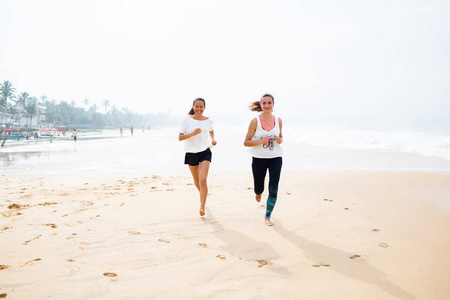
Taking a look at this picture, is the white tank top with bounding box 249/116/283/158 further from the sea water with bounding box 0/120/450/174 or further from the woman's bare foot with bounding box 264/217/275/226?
the sea water with bounding box 0/120/450/174

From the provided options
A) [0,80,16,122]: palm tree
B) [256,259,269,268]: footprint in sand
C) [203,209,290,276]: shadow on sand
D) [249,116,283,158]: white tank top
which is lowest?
[203,209,290,276]: shadow on sand

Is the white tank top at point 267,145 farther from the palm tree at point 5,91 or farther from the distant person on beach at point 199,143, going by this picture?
the palm tree at point 5,91

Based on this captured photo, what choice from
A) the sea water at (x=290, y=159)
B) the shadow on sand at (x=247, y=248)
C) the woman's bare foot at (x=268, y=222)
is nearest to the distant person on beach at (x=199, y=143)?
the shadow on sand at (x=247, y=248)

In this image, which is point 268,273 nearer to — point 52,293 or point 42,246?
point 52,293

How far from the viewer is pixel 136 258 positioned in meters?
3.01

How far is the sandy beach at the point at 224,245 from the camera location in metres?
2.43

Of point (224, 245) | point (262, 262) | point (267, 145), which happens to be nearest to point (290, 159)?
point (267, 145)

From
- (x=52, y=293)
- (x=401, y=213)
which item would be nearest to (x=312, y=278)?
(x=52, y=293)

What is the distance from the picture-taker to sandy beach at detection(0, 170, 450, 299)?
2.43 metres

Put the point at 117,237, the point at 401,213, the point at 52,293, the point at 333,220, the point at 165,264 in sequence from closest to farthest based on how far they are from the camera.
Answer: the point at 52,293 → the point at 165,264 → the point at 117,237 → the point at 333,220 → the point at 401,213

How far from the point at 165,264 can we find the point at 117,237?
1116 millimetres

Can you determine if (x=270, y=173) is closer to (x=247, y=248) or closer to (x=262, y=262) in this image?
(x=247, y=248)

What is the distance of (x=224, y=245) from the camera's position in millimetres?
3455

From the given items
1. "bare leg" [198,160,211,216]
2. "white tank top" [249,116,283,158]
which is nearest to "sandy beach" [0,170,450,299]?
"bare leg" [198,160,211,216]
